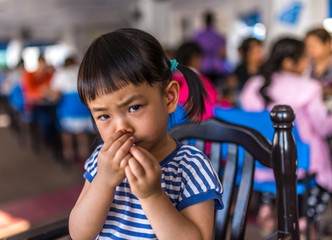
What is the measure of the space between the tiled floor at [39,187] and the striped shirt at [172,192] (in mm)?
1854

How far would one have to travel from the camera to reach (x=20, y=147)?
6285 millimetres

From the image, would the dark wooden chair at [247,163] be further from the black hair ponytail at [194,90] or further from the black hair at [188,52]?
the black hair at [188,52]

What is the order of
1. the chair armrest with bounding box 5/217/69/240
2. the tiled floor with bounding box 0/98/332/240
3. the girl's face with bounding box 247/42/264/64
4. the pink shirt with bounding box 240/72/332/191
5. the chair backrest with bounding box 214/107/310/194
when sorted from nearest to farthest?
the chair armrest with bounding box 5/217/69/240 < the chair backrest with bounding box 214/107/310/194 < the pink shirt with bounding box 240/72/332/191 < the tiled floor with bounding box 0/98/332/240 < the girl's face with bounding box 247/42/264/64

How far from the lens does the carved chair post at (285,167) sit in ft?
2.55

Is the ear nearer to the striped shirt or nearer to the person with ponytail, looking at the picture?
the striped shirt

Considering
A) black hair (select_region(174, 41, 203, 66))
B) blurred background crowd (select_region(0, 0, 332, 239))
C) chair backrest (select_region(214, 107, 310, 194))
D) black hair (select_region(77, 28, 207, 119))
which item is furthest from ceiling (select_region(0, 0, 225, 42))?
black hair (select_region(77, 28, 207, 119))

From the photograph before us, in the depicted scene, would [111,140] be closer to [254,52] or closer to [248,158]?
[248,158]

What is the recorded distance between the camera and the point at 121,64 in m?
Result: 0.73

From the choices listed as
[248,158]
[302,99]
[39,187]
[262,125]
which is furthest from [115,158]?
[39,187]

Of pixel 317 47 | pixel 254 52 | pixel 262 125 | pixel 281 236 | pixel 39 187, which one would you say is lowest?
pixel 39 187

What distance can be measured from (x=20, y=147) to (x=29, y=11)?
367 inches

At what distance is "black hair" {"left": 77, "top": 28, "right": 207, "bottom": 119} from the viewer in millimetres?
725

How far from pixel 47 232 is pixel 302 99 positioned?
69.9 inches

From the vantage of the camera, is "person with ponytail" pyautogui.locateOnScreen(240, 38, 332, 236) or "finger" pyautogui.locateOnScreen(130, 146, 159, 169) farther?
"person with ponytail" pyautogui.locateOnScreen(240, 38, 332, 236)
